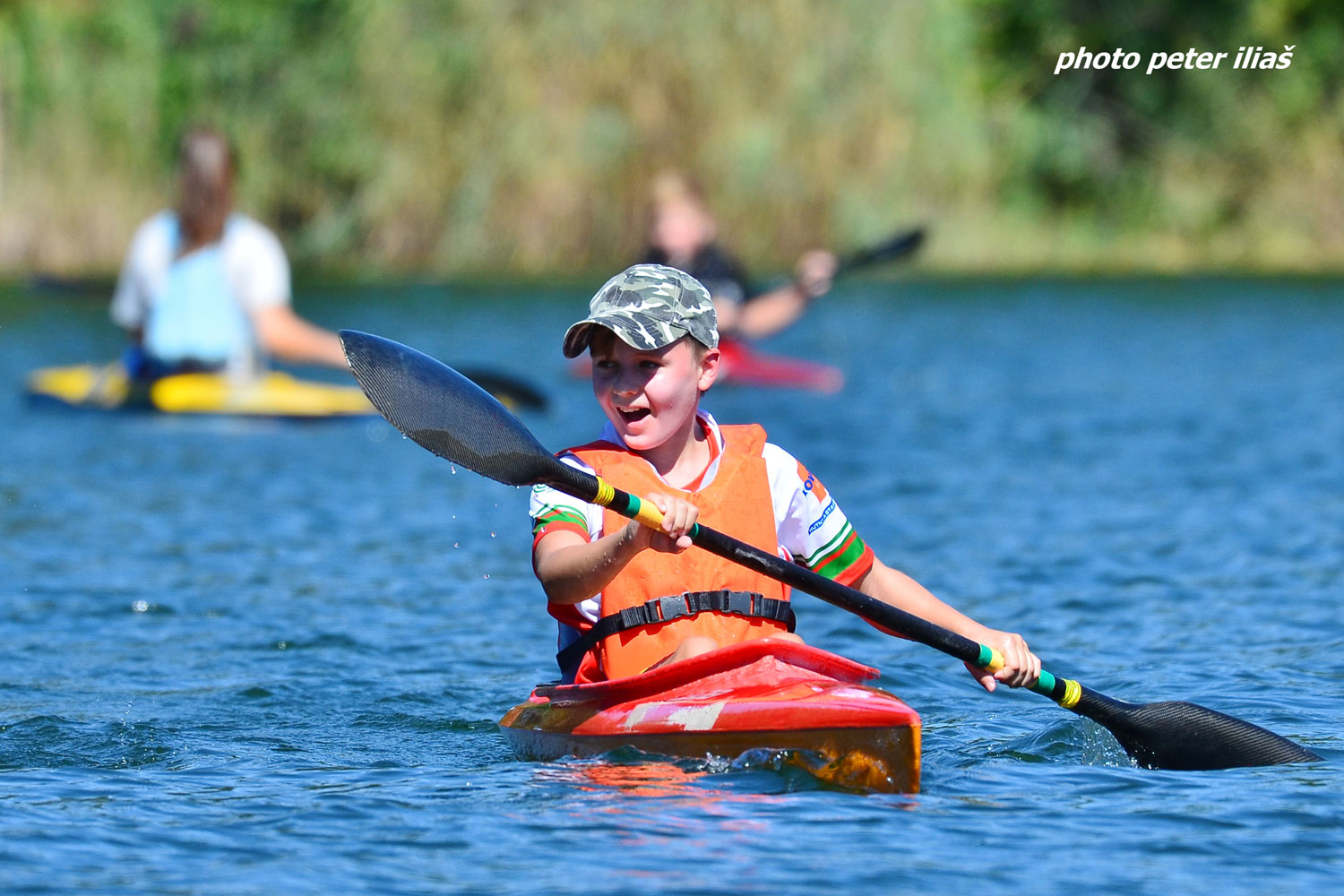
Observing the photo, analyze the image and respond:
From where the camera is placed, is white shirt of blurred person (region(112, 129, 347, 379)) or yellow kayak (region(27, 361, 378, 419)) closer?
white shirt of blurred person (region(112, 129, 347, 379))

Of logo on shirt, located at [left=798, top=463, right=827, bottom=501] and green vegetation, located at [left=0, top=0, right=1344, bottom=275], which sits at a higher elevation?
green vegetation, located at [left=0, top=0, right=1344, bottom=275]

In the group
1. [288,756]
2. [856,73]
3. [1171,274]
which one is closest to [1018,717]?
[288,756]

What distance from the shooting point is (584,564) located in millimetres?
4086

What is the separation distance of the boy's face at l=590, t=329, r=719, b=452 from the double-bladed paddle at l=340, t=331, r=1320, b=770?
0.67 feet

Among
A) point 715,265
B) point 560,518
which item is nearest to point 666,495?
point 560,518

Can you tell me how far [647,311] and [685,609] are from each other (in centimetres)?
66

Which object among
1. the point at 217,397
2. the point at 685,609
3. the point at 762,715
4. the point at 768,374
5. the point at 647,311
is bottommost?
the point at 762,715

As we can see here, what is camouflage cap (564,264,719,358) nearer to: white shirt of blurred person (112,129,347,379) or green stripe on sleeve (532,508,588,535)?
green stripe on sleeve (532,508,588,535)

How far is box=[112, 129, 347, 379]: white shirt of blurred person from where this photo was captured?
9992 mm

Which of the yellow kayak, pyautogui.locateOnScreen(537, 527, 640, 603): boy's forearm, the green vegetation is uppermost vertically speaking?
the green vegetation

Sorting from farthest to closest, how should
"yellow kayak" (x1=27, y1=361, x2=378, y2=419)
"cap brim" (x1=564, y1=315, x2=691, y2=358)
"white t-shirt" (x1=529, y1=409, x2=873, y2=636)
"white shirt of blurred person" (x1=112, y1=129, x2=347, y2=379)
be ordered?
"yellow kayak" (x1=27, y1=361, x2=378, y2=419) → "white shirt of blurred person" (x1=112, y1=129, x2=347, y2=379) → "white t-shirt" (x1=529, y1=409, x2=873, y2=636) → "cap brim" (x1=564, y1=315, x2=691, y2=358)

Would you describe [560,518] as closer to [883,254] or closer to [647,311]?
[647,311]

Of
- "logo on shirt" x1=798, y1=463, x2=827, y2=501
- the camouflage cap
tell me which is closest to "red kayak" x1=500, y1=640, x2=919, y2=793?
"logo on shirt" x1=798, y1=463, x2=827, y2=501

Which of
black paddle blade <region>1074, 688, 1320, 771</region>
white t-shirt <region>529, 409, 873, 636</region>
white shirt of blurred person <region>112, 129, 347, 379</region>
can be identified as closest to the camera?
white t-shirt <region>529, 409, 873, 636</region>
